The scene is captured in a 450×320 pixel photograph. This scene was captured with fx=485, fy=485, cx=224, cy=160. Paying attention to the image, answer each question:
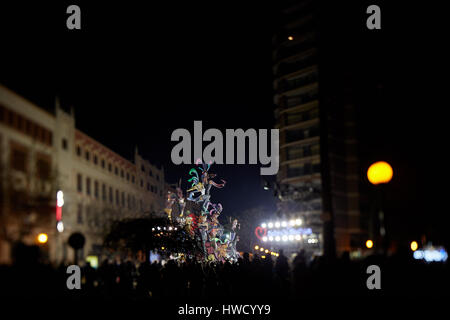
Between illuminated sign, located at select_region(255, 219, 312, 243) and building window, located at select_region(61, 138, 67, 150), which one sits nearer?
building window, located at select_region(61, 138, 67, 150)

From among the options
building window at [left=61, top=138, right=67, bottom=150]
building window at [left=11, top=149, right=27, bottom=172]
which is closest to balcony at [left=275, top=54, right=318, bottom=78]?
building window at [left=61, top=138, right=67, bottom=150]

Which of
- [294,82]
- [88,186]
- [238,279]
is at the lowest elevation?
[238,279]

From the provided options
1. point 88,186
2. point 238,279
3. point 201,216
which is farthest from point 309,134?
point 238,279

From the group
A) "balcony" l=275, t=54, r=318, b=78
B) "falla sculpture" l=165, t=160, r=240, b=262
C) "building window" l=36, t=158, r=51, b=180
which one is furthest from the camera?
"balcony" l=275, t=54, r=318, b=78

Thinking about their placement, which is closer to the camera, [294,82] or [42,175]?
[42,175]

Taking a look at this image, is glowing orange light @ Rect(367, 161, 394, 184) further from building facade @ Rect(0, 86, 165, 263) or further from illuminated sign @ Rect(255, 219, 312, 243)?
illuminated sign @ Rect(255, 219, 312, 243)

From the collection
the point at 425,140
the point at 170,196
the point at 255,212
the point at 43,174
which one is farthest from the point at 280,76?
the point at 43,174

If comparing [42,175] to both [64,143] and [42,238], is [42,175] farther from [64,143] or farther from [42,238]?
[64,143]

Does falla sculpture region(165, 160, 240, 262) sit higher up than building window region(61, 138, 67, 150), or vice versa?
building window region(61, 138, 67, 150)

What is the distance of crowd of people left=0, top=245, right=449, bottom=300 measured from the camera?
10.4 m

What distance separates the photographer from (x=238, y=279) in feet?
45.4

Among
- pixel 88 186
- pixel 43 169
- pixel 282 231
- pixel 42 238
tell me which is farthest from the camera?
pixel 282 231
